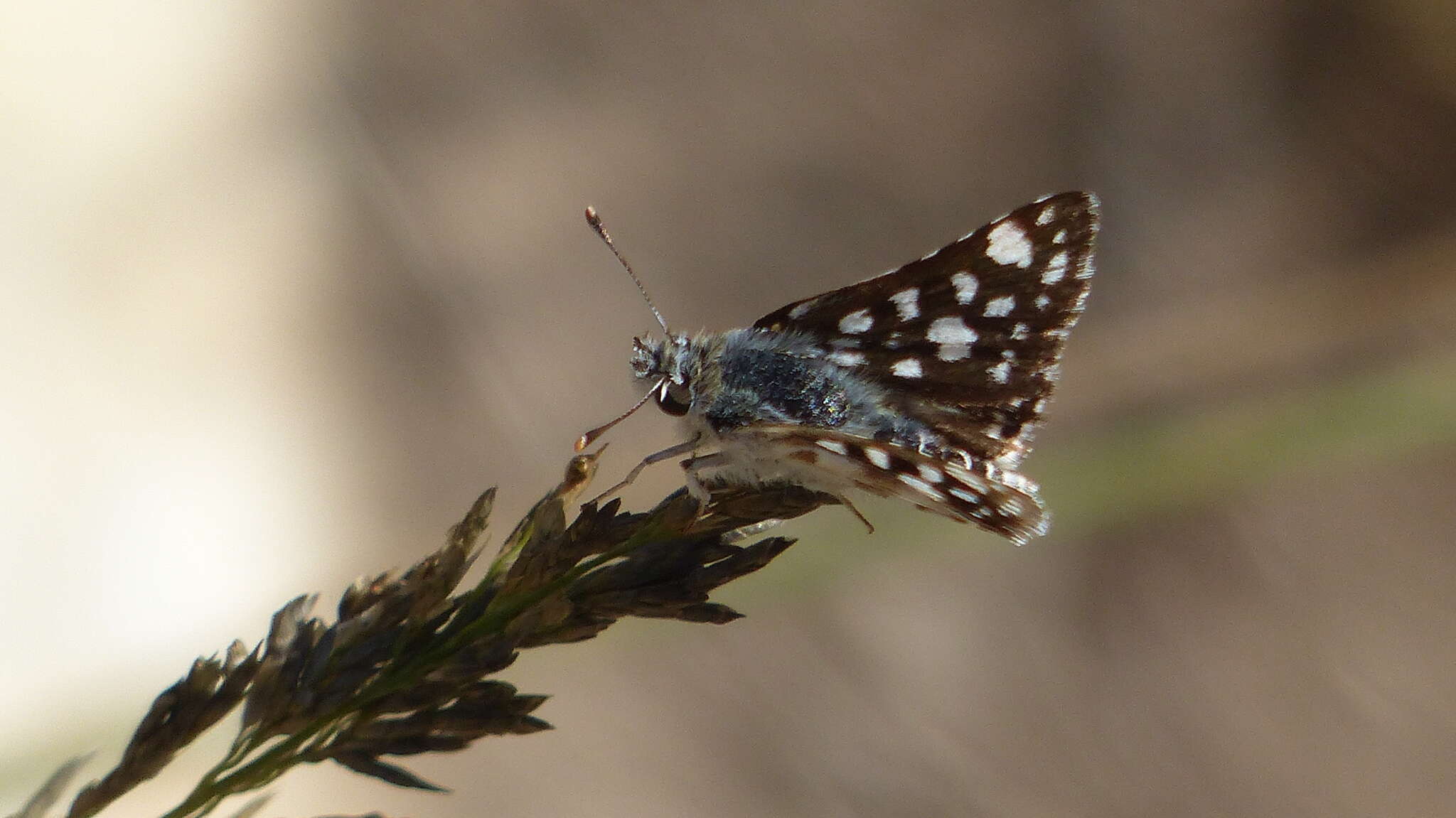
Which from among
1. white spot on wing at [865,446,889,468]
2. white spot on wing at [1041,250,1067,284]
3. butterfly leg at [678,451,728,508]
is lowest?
white spot on wing at [865,446,889,468]

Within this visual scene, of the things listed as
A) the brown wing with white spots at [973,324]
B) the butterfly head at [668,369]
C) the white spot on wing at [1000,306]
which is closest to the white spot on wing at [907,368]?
the brown wing with white spots at [973,324]

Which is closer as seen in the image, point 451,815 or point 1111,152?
point 451,815

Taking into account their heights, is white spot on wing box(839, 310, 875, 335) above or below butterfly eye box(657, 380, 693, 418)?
above

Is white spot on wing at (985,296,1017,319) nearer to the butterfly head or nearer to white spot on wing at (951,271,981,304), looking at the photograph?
white spot on wing at (951,271,981,304)

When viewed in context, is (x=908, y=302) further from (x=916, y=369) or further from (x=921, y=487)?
(x=921, y=487)

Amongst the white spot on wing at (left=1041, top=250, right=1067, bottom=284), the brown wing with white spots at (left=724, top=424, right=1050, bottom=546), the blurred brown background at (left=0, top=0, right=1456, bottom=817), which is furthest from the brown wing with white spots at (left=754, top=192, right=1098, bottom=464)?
the blurred brown background at (left=0, top=0, right=1456, bottom=817)

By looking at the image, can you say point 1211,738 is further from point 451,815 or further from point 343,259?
point 343,259

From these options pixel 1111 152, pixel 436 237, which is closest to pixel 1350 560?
pixel 1111 152

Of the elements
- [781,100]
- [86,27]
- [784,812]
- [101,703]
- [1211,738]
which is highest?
[86,27]
